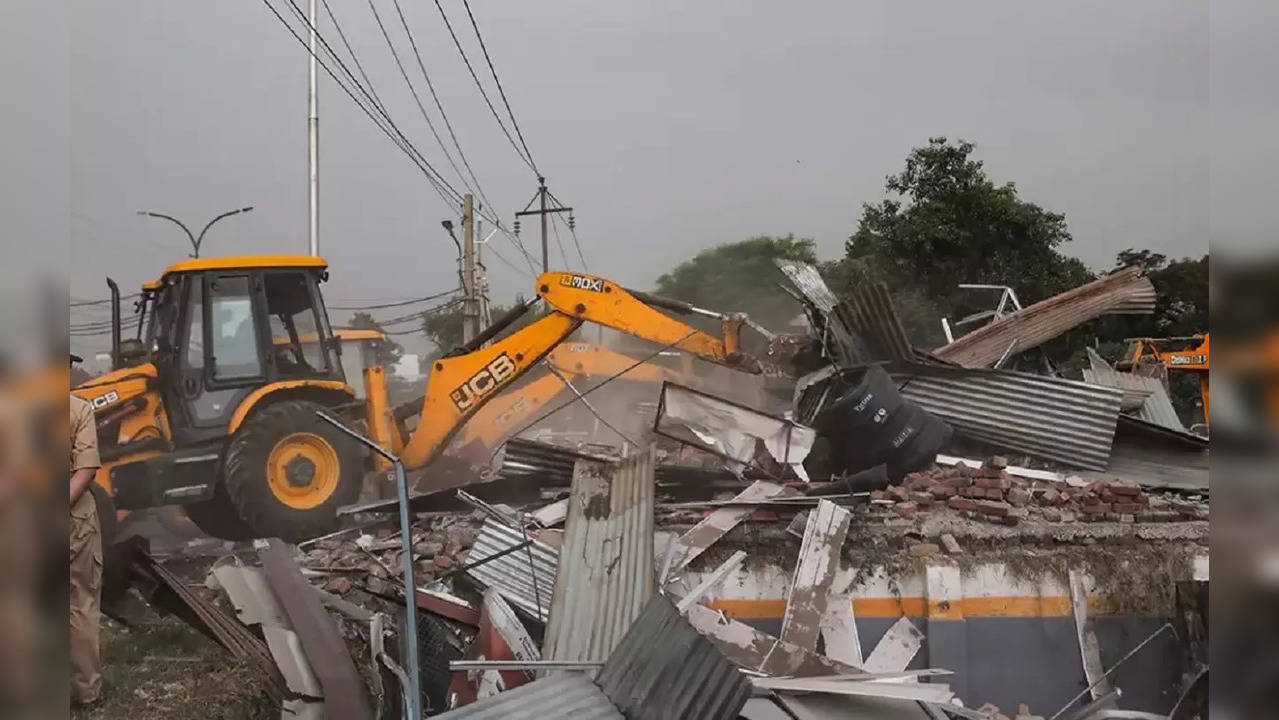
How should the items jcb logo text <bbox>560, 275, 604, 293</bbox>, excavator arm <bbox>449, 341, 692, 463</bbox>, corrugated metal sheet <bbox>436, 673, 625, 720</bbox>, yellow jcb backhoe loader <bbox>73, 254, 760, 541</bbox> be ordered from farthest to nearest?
1. excavator arm <bbox>449, 341, 692, 463</bbox>
2. jcb logo text <bbox>560, 275, 604, 293</bbox>
3. yellow jcb backhoe loader <bbox>73, 254, 760, 541</bbox>
4. corrugated metal sheet <bbox>436, 673, 625, 720</bbox>

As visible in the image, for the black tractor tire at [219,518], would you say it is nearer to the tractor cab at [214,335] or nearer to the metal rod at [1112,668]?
the tractor cab at [214,335]

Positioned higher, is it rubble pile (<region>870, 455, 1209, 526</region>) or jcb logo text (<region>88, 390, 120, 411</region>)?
jcb logo text (<region>88, 390, 120, 411</region>)

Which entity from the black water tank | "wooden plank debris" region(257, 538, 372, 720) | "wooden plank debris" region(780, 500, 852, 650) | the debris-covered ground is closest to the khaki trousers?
the debris-covered ground

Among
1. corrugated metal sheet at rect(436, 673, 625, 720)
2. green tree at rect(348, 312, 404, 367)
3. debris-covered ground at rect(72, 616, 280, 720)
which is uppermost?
green tree at rect(348, 312, 404, 367)

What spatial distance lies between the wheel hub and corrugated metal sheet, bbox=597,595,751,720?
3.21m

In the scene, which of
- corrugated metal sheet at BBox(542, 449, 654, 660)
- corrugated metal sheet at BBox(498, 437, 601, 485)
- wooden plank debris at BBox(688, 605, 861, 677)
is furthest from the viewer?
corrugated metal sheet at BBox(498, 437, 601, 485)

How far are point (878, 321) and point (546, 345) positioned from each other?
240 cm

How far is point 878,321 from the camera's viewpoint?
562 cm

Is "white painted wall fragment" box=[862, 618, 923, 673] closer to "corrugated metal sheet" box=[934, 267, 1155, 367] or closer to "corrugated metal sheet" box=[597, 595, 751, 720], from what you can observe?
"corrugated metal sheet" box=[597, 595, 751, 720]

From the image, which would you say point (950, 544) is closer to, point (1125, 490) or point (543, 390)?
point (1125, 490)

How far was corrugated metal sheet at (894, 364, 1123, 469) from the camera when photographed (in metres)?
5.33

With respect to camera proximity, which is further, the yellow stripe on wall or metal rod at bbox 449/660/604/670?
the yellow stripe on wall

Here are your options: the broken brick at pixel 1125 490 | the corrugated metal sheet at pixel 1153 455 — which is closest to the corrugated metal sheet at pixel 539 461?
the broken brick at pixel 1125 490

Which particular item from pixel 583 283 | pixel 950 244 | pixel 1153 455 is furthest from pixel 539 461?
pixel 950 244
